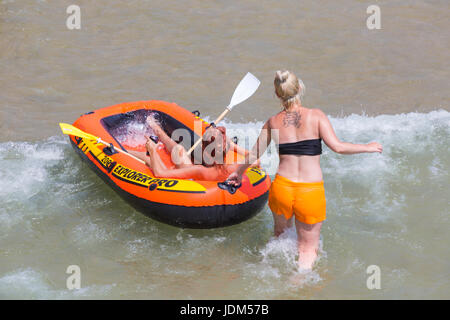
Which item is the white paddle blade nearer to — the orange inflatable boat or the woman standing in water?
the orange inflatable boat

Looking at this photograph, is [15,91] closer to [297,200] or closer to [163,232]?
[163,232]

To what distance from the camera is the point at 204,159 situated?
4848 mm

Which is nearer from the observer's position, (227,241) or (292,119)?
(292,119)

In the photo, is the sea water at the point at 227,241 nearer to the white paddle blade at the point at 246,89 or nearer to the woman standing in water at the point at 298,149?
the woman standing in water at the point at 298,149

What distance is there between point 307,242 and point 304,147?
0.75 metres

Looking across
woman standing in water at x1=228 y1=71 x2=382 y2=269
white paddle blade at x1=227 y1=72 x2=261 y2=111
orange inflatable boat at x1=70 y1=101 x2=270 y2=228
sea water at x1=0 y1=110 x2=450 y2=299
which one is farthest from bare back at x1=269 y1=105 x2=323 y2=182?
white paddle blade at x1=227 y1=72 x2=261 y2=111

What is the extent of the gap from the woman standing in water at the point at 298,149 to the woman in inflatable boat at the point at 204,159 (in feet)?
1.90

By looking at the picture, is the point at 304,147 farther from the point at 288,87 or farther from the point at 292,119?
the point at 288,87

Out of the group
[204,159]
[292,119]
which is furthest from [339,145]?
[204,159]

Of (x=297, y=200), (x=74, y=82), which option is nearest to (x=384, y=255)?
(x=297, y=200)

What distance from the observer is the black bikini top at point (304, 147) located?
3.89 m

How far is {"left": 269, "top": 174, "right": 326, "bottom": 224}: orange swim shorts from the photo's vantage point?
3.94 metres

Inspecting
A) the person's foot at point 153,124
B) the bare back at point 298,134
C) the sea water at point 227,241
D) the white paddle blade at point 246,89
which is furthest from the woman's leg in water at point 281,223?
the person's foot at point 153,124
